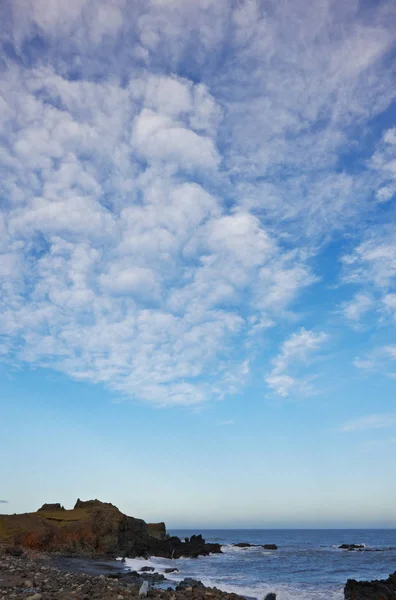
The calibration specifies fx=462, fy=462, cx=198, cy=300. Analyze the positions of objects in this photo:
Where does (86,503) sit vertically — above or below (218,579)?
above

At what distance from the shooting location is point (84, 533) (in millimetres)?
55219

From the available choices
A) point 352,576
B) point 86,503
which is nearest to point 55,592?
point 352,576

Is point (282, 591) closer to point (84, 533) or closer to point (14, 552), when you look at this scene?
point (14, 552)

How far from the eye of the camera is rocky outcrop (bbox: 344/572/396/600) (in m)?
25.9

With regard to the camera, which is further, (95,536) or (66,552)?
(95,536)

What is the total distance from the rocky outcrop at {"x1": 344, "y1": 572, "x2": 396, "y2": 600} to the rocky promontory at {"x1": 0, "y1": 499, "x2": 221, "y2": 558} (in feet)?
103

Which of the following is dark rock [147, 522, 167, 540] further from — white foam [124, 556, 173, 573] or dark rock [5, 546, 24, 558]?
dark rock [5, 546, 24, 558]

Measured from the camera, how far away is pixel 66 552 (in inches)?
1955

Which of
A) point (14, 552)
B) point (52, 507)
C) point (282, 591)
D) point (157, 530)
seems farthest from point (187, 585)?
point (157, 530)

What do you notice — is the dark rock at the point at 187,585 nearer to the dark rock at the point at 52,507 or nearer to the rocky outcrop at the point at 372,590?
the rocky outcrop at the point at 372,590

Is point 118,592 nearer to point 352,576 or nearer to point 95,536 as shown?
point 352,576

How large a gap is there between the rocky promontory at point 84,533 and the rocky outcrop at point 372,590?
103 ft

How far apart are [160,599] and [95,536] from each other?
1738 inches

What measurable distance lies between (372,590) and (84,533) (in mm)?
38351
